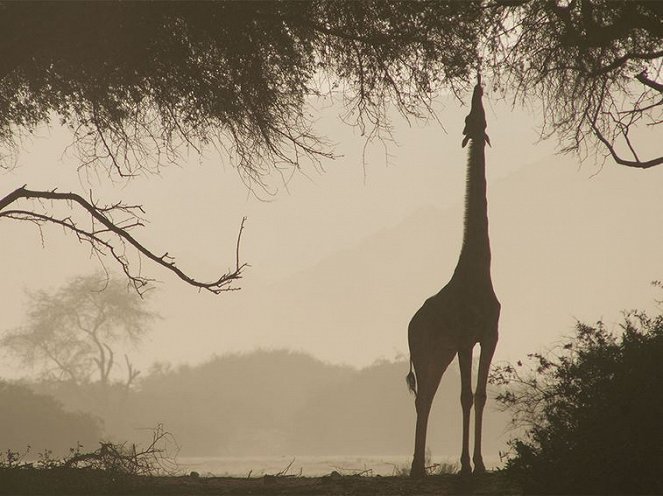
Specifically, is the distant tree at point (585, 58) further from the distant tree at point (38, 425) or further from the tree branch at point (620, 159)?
the distant tree at point (38, 425)

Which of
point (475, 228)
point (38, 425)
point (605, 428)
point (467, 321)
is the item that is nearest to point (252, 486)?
point (467, 321)

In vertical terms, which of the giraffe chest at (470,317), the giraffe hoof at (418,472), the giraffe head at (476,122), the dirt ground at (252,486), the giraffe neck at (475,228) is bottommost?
the dirt ground at (252,486)

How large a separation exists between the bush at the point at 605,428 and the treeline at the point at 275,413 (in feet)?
134

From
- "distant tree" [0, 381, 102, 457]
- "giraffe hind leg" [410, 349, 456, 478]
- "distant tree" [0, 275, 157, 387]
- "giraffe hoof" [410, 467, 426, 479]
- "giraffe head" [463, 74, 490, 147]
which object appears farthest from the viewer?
"distant tree" [0, 275, 157, 387]

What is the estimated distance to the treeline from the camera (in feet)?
166

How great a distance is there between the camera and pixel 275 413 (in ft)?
196

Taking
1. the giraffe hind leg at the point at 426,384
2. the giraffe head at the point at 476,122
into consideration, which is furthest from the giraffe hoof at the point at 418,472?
the giraffe head at the point at 476,122

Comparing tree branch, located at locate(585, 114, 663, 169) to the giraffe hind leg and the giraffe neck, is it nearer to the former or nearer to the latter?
the giraffe neck

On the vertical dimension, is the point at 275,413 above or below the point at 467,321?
above

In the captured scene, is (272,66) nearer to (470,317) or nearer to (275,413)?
(470,317)

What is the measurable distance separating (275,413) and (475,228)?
5013cm

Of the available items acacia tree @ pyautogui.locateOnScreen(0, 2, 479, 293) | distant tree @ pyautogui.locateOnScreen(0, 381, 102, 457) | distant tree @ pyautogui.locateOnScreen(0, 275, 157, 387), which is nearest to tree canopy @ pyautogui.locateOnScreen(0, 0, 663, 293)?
acacia tree @ pyautogui.locateOnScreen(0, 2, 479, 293)

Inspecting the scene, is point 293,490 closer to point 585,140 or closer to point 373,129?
point 373,129

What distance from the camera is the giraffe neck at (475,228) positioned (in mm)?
10758
